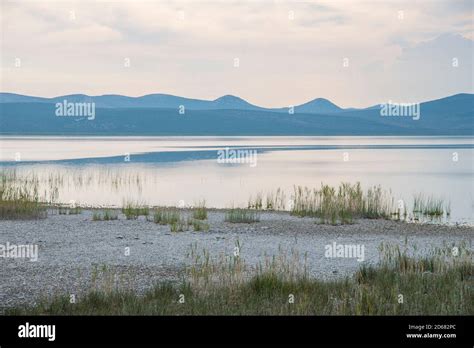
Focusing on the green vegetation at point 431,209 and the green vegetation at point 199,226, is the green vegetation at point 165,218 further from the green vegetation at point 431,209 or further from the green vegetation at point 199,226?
the green vegetation at point 431,209

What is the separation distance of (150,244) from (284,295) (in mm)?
6393

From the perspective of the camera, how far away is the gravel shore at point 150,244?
11375 mm

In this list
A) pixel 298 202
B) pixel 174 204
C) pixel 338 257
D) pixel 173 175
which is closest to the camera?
pixel 338 257

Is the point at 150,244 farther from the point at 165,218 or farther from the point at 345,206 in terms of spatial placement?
the point at 345,206

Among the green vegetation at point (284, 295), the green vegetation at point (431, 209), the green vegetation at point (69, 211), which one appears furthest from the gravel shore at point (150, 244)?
the green vegetation at point (431, 209)

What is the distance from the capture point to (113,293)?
31.3ft

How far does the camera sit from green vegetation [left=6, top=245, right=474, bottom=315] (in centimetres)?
864

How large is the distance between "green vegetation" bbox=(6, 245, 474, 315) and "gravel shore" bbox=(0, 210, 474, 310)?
0.78 m

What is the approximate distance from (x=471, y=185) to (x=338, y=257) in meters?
24.8

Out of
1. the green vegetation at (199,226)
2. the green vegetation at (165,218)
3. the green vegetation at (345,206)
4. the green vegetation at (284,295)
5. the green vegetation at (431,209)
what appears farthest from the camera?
the green vegetation at (431,209)

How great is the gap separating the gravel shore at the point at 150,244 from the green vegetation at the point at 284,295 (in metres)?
0.78
